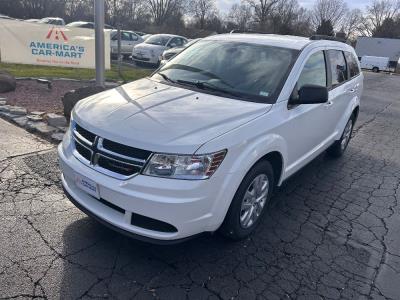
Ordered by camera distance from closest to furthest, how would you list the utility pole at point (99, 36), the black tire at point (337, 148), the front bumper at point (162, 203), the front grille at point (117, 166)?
the front bumper at point (162, 203), the front grille at point (117, 166), the black tire at point (337, 148), the utility pole at point (99, 36)

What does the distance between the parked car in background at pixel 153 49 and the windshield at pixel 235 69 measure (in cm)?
1229

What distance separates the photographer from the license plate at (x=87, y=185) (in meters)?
2.79

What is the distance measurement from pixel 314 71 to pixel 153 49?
12992 millimetres

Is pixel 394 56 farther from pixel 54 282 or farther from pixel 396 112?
pixel 54 282

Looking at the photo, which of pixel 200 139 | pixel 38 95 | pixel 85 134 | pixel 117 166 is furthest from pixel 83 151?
pixel 38 95

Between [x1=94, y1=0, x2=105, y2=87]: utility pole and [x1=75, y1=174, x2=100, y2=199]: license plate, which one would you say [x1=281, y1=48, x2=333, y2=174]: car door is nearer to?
[x1=75, y1=174, x2=100, y2=199]: license plate

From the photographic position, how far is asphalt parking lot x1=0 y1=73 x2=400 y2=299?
273 cm

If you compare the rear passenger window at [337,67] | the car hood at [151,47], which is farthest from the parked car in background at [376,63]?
the rear passenger window at [337,67]

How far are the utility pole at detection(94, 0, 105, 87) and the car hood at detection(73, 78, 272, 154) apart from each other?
372 cm

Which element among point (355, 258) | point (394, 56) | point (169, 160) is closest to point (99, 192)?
point (169, 160)

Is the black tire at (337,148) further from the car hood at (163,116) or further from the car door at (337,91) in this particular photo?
the car hood at (163,116)

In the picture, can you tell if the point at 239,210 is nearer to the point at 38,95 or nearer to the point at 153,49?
the point at 38,95

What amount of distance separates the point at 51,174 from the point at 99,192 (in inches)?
75.2

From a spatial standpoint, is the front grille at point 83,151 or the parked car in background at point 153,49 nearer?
the front grille at point 83,151
